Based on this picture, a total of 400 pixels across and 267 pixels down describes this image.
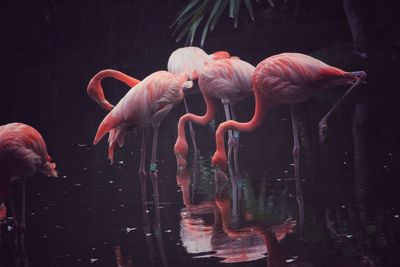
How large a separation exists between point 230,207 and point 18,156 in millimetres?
1516

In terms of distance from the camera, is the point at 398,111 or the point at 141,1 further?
the point at 141,1

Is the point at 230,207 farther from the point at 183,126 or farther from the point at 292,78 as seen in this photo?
the point at 183,126

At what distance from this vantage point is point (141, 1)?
57.9 ft

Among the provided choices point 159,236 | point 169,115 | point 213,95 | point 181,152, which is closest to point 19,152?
point 159,236

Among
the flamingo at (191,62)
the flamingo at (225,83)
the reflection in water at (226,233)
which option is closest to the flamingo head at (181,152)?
the flamingo at (225,83)

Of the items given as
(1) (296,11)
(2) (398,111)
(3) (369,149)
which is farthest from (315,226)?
(1) (296,11)

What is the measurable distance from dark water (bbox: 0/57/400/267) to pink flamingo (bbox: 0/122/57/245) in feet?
0.92

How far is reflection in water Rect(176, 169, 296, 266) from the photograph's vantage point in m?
5.08

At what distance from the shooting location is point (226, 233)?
5.59m

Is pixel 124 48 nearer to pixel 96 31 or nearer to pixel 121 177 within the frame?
pixel 96 31

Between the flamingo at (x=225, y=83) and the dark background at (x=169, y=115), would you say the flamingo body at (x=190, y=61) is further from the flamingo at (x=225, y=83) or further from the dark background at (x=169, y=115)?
the dark background at (x=169, y=115)

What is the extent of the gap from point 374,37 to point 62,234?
7.77 m

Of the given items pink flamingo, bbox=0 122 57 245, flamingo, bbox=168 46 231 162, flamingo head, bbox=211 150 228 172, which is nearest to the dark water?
flamingo head, bbox=211 150 228 172

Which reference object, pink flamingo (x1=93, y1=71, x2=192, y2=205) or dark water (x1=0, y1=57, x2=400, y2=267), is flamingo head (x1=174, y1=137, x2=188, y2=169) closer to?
dark water (x1=0, y1=57, x2=400, y2=267)
